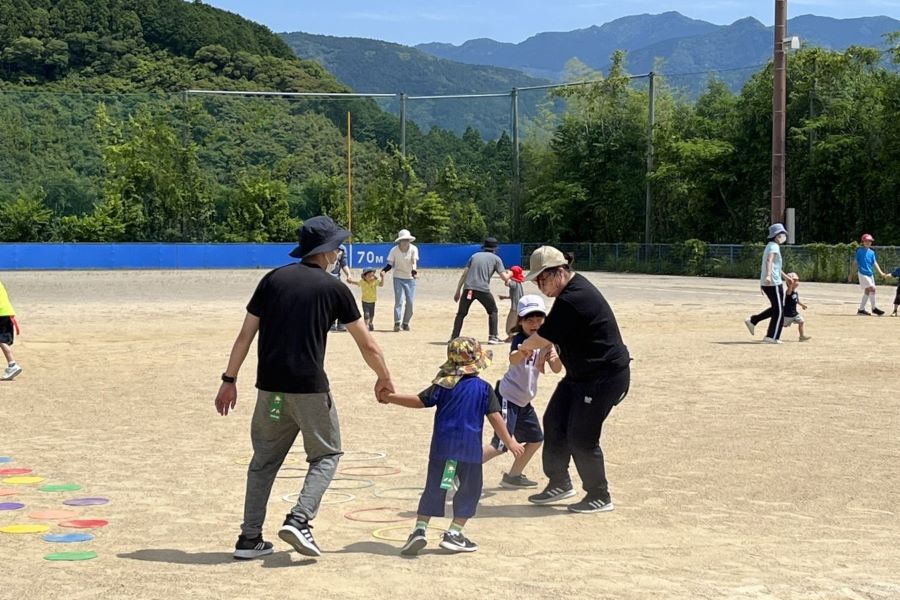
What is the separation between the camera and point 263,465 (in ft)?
23.3

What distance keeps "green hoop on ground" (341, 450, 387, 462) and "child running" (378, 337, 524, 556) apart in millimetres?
2937

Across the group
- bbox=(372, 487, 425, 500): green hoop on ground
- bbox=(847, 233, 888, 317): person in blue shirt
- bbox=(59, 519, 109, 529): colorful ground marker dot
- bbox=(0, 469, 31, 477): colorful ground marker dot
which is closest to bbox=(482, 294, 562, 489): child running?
bbox=(372, 487, 425, 500): green hoop on ground

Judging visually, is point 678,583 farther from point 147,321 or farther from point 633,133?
point 633,133

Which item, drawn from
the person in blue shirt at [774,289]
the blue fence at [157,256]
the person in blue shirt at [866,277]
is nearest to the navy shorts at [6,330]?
the person in blue shirt at [774,289]

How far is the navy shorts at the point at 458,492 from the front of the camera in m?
7.16

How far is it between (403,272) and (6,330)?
857 cm

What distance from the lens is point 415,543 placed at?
698cm

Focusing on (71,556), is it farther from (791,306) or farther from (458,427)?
(791,306)

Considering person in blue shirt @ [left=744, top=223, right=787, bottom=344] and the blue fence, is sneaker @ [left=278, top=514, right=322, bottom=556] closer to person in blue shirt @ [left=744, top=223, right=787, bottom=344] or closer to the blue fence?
person in blue shirt @ [left=744, top=223, right=787, bottom=344]

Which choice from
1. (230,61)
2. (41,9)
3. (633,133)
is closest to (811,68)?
(633,133)

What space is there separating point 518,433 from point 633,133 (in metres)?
57.5

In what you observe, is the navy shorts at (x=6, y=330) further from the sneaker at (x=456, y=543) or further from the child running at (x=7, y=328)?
the sneaker at (x=456, y=543)

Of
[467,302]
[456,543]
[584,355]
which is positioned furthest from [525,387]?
[467,302]

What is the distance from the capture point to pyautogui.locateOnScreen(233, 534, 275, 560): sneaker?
22.8 ft
